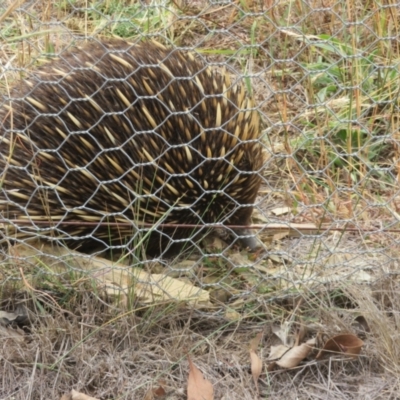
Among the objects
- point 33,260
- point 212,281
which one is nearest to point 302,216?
point 212,281

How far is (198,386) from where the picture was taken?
4.92 feet

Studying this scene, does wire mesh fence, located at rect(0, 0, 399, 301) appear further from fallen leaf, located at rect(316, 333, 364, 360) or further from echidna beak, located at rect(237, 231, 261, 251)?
fallen leaf, located at rect(316, 333, 364, 360)

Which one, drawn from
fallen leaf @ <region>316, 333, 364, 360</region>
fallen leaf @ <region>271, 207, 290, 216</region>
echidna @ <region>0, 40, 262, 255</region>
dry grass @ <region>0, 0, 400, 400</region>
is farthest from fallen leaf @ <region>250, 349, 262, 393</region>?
fallen leaf @ <region>271, 207, 290, 216</region>

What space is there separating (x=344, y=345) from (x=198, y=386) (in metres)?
0.34

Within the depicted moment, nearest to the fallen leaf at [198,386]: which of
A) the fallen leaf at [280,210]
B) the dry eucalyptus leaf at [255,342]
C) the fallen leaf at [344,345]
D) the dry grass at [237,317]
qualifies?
the dry grass at [237,317]

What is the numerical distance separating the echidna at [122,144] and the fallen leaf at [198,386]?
0.40m

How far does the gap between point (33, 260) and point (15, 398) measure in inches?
14.2

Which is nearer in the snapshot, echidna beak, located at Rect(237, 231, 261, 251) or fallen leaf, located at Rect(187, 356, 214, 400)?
fallen leaf, located at Rect(187, 356, 214, 400)

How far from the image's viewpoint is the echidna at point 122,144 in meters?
1.75

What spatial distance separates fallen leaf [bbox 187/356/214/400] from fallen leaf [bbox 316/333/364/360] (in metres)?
0.25

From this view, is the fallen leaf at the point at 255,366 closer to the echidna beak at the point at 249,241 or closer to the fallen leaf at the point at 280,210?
the echidna beak at the point at 249,241

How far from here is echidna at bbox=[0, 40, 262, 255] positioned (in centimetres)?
175

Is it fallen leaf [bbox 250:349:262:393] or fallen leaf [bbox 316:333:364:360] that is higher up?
fallen leaf [bbox 316:333:364:360]

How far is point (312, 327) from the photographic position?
1.61m
